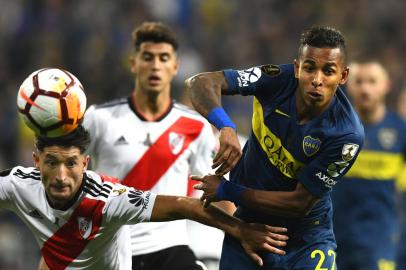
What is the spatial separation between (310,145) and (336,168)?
0.21m

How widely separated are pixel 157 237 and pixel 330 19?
7953 mm

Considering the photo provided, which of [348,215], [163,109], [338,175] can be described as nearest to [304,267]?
[338,175]

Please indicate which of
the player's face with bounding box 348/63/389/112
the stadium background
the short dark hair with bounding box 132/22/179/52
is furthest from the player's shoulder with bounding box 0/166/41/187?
the stadium background

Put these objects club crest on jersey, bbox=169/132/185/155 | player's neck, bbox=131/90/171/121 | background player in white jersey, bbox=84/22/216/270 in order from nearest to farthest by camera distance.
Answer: background player in white jersey, bbox=84/22/216/270 → club crest on jersey, bbox=169/132/185/155 → player's neck, bbox=131/90/171/121

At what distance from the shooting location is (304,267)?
5.66 m

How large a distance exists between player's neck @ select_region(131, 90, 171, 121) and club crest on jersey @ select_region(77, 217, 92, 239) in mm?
1711

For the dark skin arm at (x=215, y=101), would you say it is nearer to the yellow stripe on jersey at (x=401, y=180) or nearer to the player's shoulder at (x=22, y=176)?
the player's shoulder at (x=22, y=176)

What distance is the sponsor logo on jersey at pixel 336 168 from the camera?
5508 millimetres

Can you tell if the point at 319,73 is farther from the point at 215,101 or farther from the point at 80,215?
the point at 80,215

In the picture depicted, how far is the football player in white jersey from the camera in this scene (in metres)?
5.56

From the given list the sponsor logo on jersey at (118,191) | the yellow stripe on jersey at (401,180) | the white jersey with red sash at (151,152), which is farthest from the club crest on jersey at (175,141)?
the yellow stripe on jersey at (401,180)

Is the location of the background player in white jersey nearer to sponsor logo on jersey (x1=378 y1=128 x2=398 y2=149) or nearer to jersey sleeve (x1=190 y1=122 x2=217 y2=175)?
jersey sleeve (x1=190 y1=122 x2=217 y2=175)

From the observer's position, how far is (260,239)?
18.2ft

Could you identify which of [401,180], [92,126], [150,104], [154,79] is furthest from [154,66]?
[401,180]
